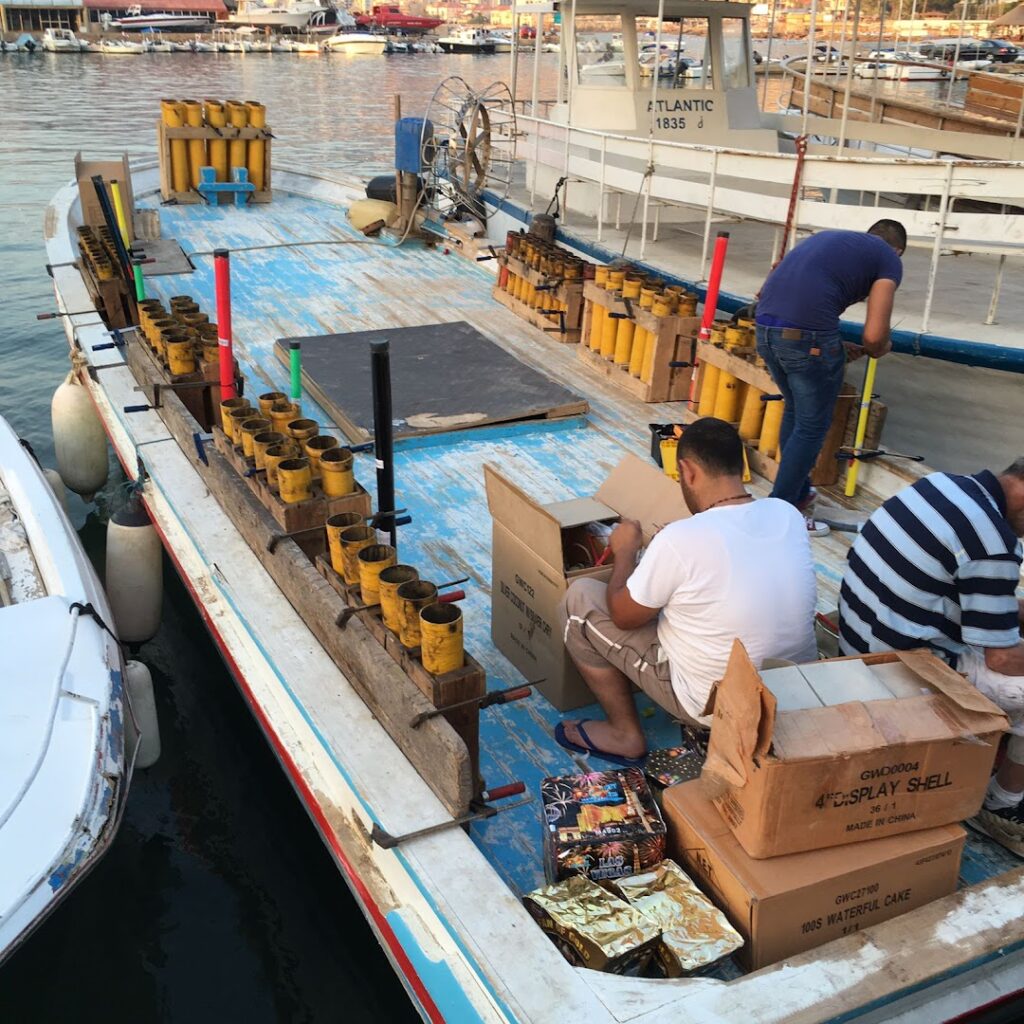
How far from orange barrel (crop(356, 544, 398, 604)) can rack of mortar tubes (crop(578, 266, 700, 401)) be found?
3583 mm

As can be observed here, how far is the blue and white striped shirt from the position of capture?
306 cm

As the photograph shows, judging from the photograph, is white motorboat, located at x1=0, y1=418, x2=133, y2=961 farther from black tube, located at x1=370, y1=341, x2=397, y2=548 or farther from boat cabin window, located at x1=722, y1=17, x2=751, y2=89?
boat cabin window, located at x1=722, y1=17, x2=751, y2=89

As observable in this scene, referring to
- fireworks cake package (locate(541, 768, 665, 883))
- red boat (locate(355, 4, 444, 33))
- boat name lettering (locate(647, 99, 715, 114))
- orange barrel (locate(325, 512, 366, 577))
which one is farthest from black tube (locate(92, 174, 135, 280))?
red boat (locate(355, 4, 444, 33))

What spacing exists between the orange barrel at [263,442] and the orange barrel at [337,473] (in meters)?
0.37

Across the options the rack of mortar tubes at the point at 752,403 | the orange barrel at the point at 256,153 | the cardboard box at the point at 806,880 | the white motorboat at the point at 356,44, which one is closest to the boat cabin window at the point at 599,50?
the orange barrel at the point at 256,153

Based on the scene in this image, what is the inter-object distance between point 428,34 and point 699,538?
116 metres

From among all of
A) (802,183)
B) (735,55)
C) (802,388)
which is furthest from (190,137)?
(802,388)

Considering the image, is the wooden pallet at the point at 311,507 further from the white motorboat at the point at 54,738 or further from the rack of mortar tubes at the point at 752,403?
the rack of mortar tubes at the point at 752,403

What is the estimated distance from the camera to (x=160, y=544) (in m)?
→ 6.09

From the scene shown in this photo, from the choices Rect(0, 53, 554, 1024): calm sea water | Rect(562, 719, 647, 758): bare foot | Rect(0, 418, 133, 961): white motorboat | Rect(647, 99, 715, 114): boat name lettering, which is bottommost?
Rect(0, 53, 554, 1024): calm sea water

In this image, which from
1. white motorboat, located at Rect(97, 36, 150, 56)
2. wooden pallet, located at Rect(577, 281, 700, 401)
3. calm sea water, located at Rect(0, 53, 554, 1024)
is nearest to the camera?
calm sea water, located at Rect(0, 53, 554, 1024)

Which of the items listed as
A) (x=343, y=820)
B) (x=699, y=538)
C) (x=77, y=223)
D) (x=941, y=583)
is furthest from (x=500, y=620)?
(x=77, y=223)

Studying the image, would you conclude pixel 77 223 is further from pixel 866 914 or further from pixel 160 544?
pixel 866 914

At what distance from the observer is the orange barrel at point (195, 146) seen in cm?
1299
